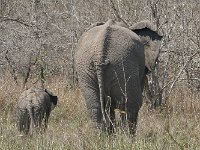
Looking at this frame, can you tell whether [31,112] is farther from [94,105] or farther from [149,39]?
[149,39]

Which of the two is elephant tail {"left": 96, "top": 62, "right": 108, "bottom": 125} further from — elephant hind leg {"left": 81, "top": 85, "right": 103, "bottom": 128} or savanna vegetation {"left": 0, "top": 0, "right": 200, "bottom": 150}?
savanna vegetation {"left": 0, "top": 0, "right": 200, "bottom": 150}

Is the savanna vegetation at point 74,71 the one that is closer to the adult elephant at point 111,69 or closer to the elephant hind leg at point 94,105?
the elephant hind leg at point 94,105

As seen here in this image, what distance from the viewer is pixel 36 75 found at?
492 inches

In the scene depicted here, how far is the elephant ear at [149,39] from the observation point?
6402 mm

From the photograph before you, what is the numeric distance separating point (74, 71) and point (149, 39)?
4.50m

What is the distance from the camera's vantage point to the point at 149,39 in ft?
21.4

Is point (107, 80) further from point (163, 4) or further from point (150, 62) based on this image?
point (163, 4)

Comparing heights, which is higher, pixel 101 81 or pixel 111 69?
pixel 111 69

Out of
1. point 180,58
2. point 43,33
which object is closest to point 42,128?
point 180,58

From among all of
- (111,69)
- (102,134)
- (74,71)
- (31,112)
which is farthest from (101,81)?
(74,71)

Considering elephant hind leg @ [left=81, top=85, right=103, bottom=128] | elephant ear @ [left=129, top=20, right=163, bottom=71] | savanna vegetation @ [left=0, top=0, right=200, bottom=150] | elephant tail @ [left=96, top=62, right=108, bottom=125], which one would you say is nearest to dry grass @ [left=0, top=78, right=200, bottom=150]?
savanna vegetation @ [left=0, top=0, right=200, bottom=150]

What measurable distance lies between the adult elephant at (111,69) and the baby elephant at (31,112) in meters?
0.60

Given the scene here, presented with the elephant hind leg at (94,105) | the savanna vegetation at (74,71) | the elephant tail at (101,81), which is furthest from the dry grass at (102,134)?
the elephant tail at (101,81)

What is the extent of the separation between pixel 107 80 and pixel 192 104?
10.9 feet
